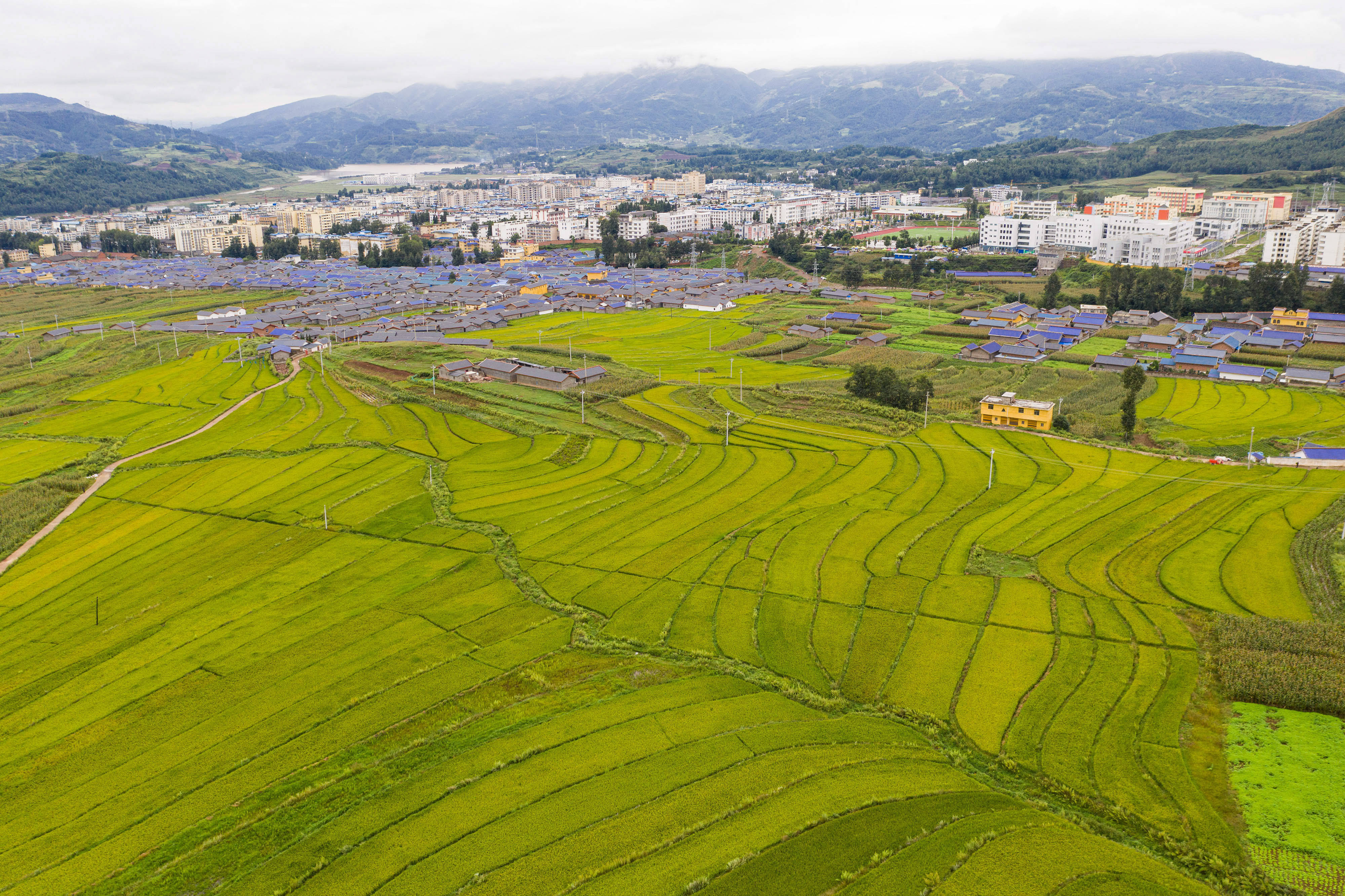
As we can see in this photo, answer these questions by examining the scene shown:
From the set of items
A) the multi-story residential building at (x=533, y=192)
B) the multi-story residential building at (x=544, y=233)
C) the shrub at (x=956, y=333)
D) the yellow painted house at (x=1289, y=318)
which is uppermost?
the multi-story residential building at (x=533, y=192)

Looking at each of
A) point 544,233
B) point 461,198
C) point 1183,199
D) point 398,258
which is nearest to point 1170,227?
point 1183,199

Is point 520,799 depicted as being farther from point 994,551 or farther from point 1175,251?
point 1175,251

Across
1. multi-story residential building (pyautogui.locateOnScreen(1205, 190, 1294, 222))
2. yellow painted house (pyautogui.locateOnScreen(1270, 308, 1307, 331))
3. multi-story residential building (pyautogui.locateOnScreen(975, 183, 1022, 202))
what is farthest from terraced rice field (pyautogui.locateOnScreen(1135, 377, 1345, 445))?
multi-story residential building (pyautogui.locateOnScreen(975, 183, 1022, 202))

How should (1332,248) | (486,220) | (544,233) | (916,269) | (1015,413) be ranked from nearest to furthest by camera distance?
(1015,413) < (1332,248) < (916,269) < (544,233) < (486,220)

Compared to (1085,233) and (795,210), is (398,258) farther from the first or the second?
(1085,233)

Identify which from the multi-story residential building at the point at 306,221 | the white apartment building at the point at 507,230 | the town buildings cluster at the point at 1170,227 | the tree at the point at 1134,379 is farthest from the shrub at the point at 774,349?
the multi-story residential building at the point at 306,221

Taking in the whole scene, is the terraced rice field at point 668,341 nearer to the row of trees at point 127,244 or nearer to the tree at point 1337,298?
the tree at point 1337,298

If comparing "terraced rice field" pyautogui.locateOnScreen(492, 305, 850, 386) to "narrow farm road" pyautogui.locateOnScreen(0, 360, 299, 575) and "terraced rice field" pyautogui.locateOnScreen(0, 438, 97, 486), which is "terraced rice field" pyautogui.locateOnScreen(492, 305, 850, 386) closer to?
"narrow farm road" pyautogui.locateOnScreen(0, 360, 299, 575)

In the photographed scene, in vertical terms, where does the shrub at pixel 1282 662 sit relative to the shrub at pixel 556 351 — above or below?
below
